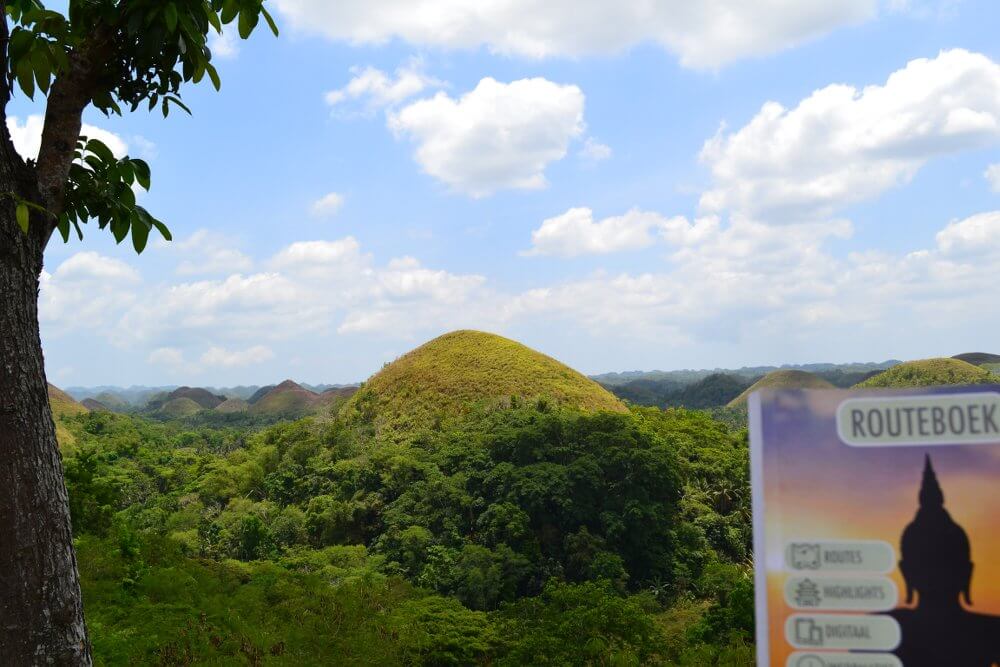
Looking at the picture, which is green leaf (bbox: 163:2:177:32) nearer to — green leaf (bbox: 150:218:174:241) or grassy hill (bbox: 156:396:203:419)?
green leaf (bbox: 150:218:174:241)

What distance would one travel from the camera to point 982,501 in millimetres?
1608

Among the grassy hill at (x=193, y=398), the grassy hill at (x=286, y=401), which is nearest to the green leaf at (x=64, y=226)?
the grassy hill at (x=286, y=401)

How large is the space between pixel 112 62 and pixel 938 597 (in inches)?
126

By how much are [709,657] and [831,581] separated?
9083mm

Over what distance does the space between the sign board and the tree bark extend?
225 cm

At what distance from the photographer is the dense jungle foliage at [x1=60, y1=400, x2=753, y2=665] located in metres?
9.87

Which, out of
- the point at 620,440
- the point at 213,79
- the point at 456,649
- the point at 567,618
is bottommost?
the point at 456,649

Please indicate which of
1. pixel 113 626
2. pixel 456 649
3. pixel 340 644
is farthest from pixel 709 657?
pixel 113 626

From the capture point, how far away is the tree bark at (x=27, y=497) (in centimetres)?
240

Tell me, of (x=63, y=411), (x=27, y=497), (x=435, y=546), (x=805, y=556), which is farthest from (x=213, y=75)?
(x=63, y=411)

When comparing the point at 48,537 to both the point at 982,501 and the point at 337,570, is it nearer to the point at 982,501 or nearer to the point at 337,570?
the point at 982,501

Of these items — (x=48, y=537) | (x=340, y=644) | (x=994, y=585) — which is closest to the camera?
(x=994, y=585)

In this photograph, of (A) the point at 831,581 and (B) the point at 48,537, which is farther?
(B) the point at 48,537

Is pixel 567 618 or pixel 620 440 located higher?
pixel 620 440
